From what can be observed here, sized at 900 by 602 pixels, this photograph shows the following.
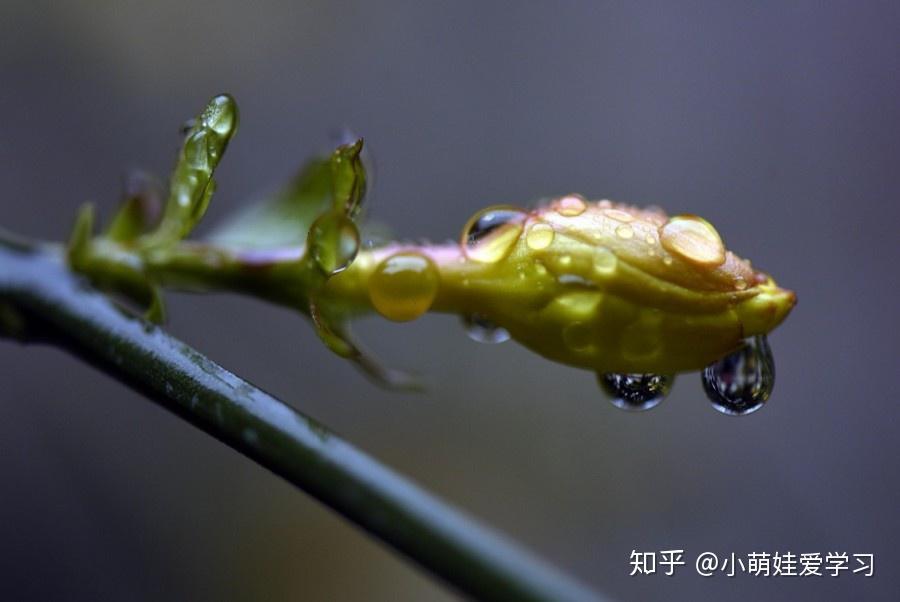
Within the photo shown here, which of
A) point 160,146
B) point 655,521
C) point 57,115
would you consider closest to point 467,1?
point 160,146

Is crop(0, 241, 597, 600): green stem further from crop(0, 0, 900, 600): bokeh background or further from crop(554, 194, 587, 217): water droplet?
crop(0, 0, 900, 600): bokeh background

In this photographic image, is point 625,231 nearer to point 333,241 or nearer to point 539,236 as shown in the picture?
point 539,236

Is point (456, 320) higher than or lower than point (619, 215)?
higher

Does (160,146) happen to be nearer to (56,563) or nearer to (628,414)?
(56,563)

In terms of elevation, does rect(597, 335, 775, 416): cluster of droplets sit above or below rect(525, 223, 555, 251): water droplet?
below

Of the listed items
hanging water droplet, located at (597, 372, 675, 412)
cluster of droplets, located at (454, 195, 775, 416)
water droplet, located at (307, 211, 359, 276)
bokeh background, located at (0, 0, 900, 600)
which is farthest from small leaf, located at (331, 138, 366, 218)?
bokeh background, located at (0, 0, 900, 600)

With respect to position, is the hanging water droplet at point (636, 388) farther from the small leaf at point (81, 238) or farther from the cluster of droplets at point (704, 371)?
the small leaf at point (81, 238)

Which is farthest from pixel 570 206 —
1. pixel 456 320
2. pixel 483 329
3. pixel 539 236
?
pixel 456 320
